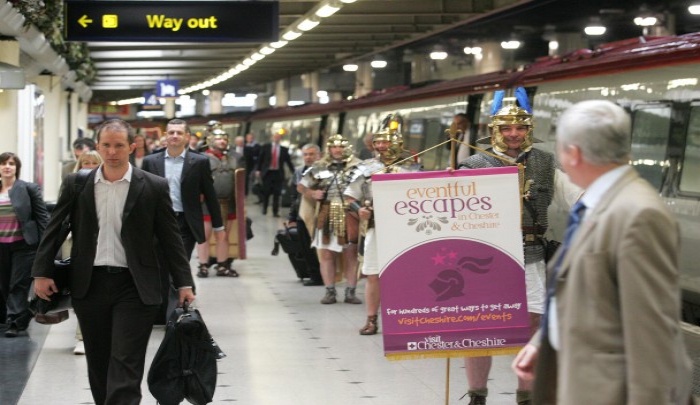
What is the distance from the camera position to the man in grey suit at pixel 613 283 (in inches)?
141

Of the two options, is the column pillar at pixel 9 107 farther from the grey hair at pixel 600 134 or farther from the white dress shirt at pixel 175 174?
the grey hair at pixel 600 134

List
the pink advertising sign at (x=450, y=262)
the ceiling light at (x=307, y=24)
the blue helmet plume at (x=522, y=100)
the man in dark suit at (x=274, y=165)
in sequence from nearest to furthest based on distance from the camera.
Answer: the pink advertising sign at (x=450, y=262) → the blue helmet plume at (x=522, y=100) → the ceiling light at (x=307, y=24) → the man in dark suit at (x=274, y=165)

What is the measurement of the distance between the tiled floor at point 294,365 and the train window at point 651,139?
3078 millimetres

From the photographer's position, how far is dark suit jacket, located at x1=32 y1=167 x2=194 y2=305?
6.31m

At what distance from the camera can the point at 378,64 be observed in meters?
39.1

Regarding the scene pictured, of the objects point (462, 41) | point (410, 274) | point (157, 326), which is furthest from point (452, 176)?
point (462, 41)

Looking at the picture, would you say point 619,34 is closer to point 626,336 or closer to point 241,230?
point 241,230

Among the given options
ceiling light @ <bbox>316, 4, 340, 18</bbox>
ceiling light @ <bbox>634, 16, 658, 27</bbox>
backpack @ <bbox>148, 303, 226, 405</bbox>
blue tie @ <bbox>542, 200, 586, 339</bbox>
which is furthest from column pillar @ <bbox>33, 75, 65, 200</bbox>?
blue tie @ <bbox>542, 200, 586, 339</bbox>

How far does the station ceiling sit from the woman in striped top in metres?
6.57

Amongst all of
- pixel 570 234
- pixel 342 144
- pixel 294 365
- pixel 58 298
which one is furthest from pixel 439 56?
pixel 570 234

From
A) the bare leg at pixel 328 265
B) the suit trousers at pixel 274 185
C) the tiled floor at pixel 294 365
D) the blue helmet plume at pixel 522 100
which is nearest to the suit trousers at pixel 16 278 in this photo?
the tiled floor at pixel 294 365

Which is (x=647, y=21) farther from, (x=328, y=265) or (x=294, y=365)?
(x=294, y=365)

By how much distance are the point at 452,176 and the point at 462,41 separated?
95.8 feet

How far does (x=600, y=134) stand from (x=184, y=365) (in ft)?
11.8
